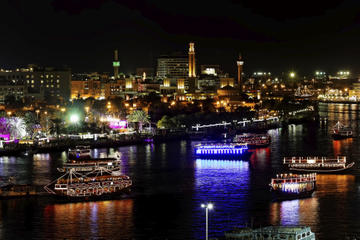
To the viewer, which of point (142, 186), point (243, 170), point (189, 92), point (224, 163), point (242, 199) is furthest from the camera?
point (189, 92)

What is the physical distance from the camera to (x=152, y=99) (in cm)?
3522

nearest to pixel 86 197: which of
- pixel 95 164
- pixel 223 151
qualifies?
pixel 95 164

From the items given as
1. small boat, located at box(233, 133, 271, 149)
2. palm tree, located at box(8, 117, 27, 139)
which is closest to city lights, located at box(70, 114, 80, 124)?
palm tree, located at box(8, 117, 27, 139)

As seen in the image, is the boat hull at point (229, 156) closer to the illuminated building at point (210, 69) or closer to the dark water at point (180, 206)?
the dark water at point (180, 206)

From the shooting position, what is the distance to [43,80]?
120 ft

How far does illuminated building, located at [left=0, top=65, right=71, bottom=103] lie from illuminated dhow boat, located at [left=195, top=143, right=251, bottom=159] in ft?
58.1

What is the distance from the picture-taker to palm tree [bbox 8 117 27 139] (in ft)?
70.7

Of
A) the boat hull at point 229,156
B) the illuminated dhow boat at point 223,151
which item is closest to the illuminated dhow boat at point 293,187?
the boat hull at point 229,156

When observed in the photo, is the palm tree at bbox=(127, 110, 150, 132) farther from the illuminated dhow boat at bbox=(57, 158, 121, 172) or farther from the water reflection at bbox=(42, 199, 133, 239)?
the water reflection at bbox=(42, 199, 133, 239)

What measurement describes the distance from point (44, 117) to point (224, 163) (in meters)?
10.2

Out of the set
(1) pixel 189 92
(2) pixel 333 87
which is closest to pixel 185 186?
(1) pixel 189 92

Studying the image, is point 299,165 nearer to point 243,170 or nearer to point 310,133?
point 243,170

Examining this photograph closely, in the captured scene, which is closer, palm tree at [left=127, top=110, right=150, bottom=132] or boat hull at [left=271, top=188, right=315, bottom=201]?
boat hull at [left=271, top=188, right=315, bottom=201]

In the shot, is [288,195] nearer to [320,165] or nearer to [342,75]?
[320,165]
